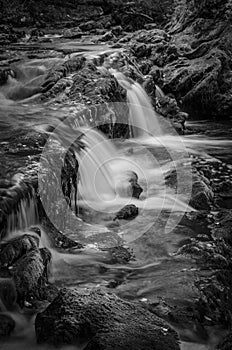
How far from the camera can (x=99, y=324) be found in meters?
4.06

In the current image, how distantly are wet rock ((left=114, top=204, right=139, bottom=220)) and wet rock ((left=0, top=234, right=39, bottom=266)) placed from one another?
79.9 inches

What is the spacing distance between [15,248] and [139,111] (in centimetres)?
782

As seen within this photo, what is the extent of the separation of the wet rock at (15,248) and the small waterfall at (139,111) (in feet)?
22.3

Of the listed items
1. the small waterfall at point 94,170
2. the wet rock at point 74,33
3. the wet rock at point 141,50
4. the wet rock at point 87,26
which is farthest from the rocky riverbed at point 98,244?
the wet rock at point 87,26

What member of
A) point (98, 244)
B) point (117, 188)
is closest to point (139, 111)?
point (117, 188)

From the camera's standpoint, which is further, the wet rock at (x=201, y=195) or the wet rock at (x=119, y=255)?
the wet rock at (x=201, y=195)

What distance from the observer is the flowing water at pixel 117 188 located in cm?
534

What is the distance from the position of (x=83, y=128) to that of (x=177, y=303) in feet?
17.2

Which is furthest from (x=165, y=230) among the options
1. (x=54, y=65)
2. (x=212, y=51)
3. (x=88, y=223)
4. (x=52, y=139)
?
(x=212, y=51)

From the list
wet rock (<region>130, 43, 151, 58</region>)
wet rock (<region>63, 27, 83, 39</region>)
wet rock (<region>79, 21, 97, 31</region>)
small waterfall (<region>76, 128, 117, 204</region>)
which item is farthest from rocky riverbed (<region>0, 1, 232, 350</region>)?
wet rock (<region>79, 21, 97, 31</region>)

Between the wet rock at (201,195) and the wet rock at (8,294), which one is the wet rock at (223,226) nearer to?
the wet rock at (201,195)

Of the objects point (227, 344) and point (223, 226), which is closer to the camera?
point (227, 344)

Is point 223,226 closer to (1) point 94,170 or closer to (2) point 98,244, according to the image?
(2) point 98,244

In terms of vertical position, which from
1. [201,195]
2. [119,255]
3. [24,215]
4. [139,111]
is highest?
[139,111]
